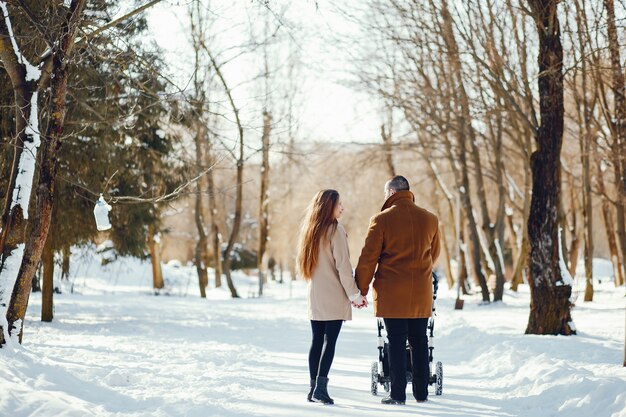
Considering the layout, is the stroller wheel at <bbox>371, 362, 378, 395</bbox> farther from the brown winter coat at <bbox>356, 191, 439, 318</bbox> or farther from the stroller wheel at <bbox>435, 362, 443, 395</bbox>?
the brown winter coat at <bbox>356, 191, 439, 318</bbox>

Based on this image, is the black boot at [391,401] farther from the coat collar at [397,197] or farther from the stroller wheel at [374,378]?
the coat collar at [397,197]

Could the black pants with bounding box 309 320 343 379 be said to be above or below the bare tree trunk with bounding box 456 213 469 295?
below

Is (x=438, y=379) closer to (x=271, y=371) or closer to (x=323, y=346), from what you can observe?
(x=323, y=346)

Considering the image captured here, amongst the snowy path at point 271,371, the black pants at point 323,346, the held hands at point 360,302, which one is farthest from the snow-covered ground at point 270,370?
the held hands at point 360,302

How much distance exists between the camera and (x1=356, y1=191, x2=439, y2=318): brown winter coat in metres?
6.64

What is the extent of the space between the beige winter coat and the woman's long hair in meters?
0.06

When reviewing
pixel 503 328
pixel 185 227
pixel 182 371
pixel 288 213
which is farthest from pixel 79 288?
pixel 182 371

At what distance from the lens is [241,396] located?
7160 mm

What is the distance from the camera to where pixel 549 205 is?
12.4 m

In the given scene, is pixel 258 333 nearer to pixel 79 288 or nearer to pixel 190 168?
pixel 190 168

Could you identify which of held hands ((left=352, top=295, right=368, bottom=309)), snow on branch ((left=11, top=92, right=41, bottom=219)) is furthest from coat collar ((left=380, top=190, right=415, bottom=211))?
snow on branch ((left=11, top=92, right=41, bottom=219))

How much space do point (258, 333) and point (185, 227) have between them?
43828 millimetres

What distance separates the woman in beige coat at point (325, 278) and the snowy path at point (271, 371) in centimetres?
47

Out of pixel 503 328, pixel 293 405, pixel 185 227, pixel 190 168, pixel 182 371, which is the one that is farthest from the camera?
pixel 185 227
